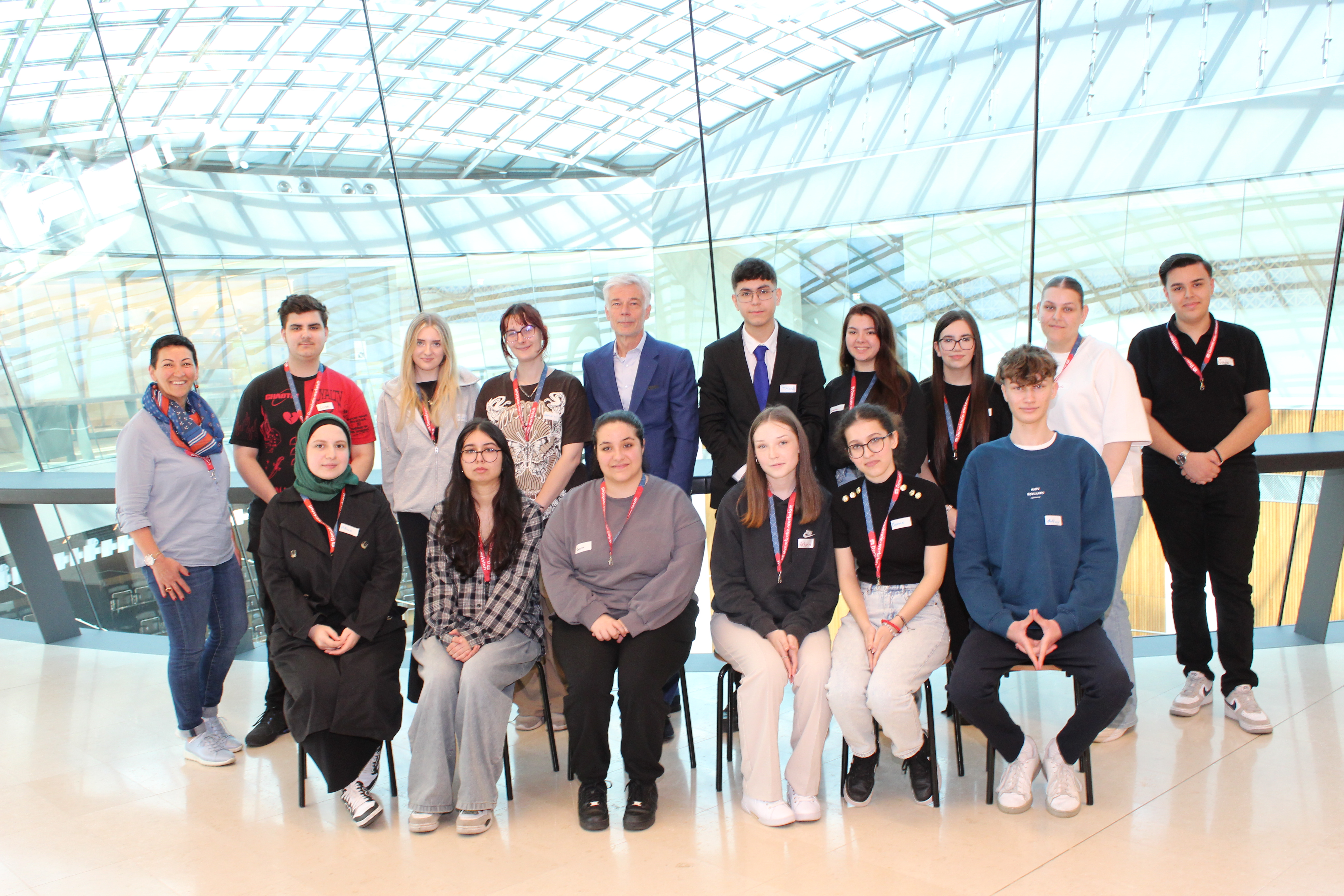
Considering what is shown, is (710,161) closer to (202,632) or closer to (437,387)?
(437,387)

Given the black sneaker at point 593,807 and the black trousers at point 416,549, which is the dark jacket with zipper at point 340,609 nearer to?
the black trousers at point 416,549

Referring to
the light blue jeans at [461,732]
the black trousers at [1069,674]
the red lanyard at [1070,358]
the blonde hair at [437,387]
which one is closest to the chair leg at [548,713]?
the light blue jeans at [461,732]

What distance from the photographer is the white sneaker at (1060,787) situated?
2584 mm

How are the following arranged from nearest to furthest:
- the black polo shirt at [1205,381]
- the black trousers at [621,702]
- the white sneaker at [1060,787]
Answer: the white sneaker at [1060,787] < the black trousers at [621,702] < the black polo shirt at [1205,381]

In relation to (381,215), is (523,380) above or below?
below

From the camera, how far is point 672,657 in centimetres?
282

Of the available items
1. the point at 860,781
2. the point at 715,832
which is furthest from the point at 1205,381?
the point at 715,832

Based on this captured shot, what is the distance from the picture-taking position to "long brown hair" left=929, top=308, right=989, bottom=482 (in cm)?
317

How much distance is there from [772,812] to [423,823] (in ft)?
3.62

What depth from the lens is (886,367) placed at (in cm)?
326

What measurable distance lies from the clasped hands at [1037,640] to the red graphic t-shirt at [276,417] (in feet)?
8.43

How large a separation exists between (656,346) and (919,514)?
1.25 meters

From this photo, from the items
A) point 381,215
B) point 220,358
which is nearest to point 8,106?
point 220,358

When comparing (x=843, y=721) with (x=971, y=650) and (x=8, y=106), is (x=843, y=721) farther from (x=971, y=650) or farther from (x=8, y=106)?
(x=8, y=106)
